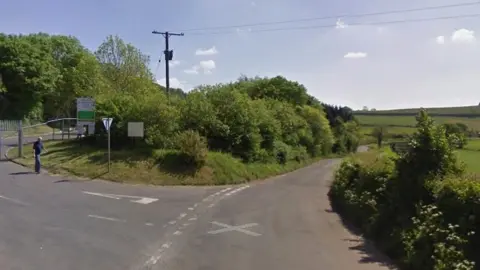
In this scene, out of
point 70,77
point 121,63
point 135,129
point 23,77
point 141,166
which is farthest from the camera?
point 23,77

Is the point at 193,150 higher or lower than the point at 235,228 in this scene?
higher

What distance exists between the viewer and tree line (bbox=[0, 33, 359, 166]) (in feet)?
93.4

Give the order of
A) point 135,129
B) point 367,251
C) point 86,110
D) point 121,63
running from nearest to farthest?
point 367,251
point 135,129
point 86,110
point 121,63

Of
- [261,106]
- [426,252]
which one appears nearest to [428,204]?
[426,252]

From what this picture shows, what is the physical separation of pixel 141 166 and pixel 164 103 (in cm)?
518

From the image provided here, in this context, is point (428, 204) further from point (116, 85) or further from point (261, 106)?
point (116, 85)

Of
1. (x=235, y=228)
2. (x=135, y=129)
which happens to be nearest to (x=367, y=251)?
(x=235, y=228)

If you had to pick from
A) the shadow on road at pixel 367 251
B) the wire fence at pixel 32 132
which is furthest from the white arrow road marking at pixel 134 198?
the wire fence at pixel 32 132

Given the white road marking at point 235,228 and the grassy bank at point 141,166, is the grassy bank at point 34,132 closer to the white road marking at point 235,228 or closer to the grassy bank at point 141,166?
the grassy bank at point 141,166

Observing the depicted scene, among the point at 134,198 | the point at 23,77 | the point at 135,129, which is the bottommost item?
the point at 134,198

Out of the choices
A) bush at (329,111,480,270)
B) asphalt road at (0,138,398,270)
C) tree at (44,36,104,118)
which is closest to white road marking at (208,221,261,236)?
asphalt road at (0,138,398,270)

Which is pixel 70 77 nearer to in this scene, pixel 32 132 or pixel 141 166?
pixel 32 132

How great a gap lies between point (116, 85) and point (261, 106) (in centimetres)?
→ 1739

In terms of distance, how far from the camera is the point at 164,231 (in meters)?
12.5
